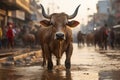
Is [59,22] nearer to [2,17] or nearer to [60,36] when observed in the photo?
[60,36]

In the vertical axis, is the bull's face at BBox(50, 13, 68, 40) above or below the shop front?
below

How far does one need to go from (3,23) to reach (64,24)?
27.9m

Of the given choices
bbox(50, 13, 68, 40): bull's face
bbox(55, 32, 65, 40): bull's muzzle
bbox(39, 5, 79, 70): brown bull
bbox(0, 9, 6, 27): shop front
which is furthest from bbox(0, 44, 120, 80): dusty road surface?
bbox(0, 9, 6, 27): shop front

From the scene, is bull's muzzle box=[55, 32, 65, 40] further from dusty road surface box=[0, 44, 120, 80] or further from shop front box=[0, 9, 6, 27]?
shop front box=[0, 9, 6, 27]

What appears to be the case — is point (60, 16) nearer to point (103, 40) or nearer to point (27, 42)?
point (103, 40)

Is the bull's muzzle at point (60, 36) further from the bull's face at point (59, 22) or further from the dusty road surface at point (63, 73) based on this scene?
the dusty road surface at point (63, 73)

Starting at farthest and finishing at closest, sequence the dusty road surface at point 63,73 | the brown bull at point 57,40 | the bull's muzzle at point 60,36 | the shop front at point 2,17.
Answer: the shop front at point 2,17
the brown bull at point 57,40
the bull's muzzle at point 60,36
the dusty road surface at point 63,73

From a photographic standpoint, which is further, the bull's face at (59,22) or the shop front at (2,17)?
the shop front at (2,17)

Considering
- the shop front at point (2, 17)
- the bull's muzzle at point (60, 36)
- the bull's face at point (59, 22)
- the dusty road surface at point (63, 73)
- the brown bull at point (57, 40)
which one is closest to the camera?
the dusty road surface at point (63, 73)

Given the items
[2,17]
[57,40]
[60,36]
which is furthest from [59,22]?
[2,17]

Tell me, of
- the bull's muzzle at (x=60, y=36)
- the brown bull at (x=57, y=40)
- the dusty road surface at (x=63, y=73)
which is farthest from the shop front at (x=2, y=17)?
the bull's muzzle at (x=60, y=36)

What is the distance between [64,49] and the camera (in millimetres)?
12227

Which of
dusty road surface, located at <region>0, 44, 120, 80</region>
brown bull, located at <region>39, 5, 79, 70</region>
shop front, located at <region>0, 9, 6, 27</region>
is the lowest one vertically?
dusty road surface, located at <region>0, 44, 120, 80</region>

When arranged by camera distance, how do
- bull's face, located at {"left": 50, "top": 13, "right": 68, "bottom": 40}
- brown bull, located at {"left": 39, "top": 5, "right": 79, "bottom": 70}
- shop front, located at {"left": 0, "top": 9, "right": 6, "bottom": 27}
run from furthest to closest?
shop front, located at {"left": 0, "top": 9, "right": 6, "bottom": 27}
brown bull, located at {"left": 39, "top": 5, "right": 79, "bottom": 70}
bull's face, located at {"left": 50, "top": 13, "right": 68, "bottom": 40}
